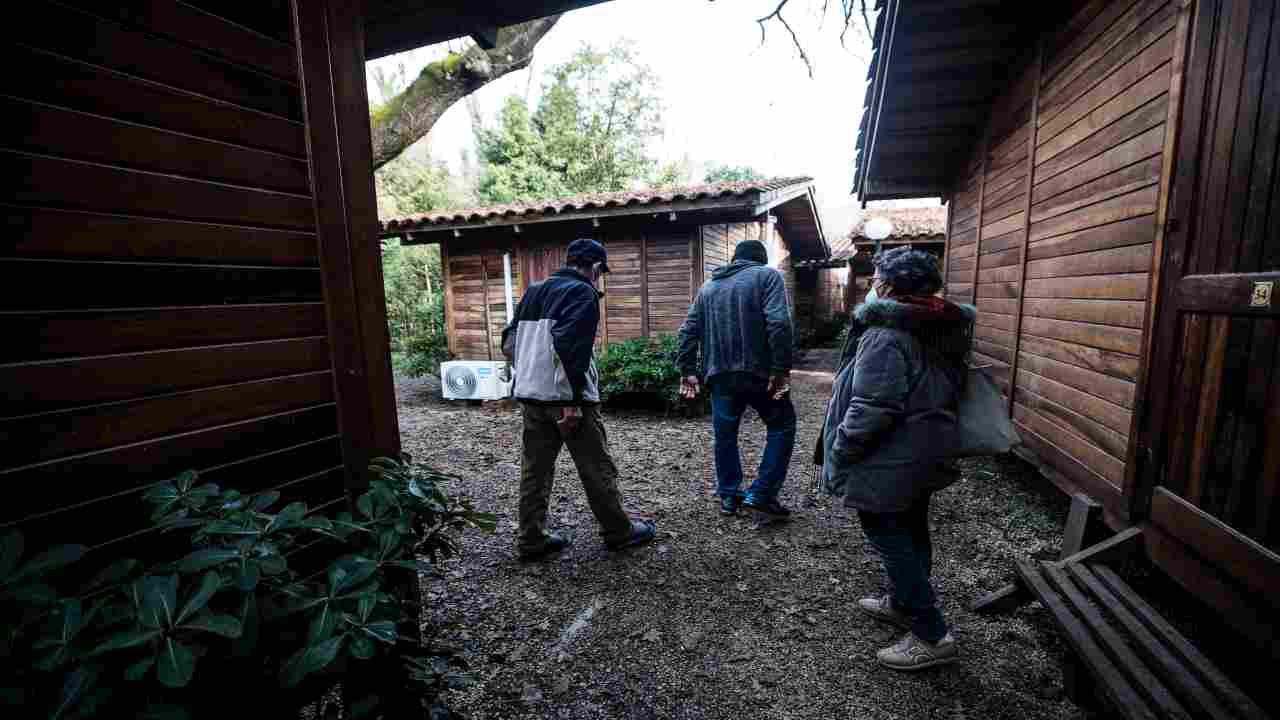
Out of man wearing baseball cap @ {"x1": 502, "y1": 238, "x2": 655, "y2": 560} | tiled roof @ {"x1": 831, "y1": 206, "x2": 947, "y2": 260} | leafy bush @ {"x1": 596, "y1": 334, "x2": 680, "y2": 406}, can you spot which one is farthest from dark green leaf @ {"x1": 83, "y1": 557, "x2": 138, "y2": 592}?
tiled roof @ {"x1": 831, "y1": 206, "x2": 947, "y2": 260}

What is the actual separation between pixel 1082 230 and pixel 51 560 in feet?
15.7

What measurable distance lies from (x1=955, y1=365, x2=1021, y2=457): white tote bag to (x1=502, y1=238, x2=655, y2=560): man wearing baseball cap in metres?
1.83

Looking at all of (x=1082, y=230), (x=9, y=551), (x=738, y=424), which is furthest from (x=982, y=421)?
(x=9, y=551)

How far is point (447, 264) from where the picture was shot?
10.2 metres

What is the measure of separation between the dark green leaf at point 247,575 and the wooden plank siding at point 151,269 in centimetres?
63

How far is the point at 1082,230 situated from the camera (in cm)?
342

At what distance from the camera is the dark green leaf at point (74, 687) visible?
2.69 ft

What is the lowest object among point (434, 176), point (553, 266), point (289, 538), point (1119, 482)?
point (1119, 482)

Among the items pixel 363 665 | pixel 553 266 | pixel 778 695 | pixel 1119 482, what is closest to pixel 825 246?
pixel 553 266

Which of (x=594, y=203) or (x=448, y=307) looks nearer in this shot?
(x=594, y=203)

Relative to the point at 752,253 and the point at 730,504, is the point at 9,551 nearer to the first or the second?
the point at 730,504

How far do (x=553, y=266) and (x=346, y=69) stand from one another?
751 centimetres

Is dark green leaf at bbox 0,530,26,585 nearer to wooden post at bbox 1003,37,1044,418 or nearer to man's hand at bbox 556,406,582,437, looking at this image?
man's hand at bbox 556,406,582,437

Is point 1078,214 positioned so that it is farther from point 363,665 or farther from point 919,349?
point 363,665
